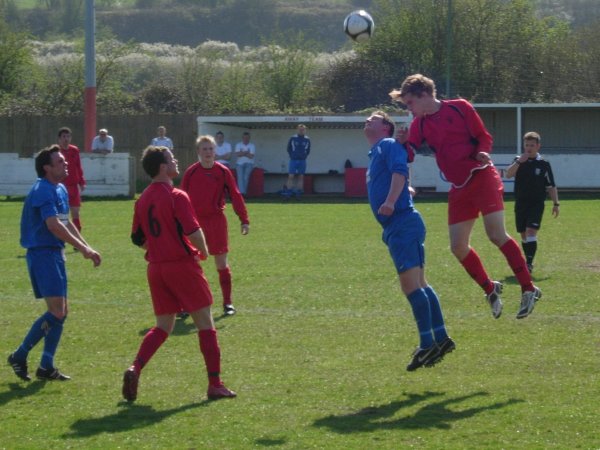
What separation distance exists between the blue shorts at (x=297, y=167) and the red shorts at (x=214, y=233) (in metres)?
19.5

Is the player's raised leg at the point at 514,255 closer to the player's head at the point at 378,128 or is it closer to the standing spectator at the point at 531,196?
the player's head at the point at 378,128

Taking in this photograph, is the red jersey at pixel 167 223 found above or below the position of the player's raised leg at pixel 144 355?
above

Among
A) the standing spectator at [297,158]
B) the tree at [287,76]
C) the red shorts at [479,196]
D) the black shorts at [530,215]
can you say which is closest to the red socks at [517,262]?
the red shorts at [479,196]

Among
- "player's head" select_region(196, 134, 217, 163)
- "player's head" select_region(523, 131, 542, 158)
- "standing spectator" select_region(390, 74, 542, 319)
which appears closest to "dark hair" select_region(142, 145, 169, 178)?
"standing spectator" select_region(390, 74, 542, 319)

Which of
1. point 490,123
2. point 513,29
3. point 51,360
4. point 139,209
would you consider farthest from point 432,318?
point 513,29

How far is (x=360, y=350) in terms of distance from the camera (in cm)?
852

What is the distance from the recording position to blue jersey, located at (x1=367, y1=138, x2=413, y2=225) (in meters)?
7.43

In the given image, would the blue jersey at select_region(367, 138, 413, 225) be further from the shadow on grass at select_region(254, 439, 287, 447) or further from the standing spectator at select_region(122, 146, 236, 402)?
the shadow on grass at select_region(254, 439, 287, 447)

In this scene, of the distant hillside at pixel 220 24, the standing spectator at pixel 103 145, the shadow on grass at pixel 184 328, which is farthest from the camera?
the distant hillside at pixel 220 24

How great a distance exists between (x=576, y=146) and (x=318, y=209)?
11354 mm

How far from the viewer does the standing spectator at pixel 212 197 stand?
1041 centimetres

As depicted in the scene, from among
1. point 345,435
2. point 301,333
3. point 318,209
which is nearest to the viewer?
point 345,435

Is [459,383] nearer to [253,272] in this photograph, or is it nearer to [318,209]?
[253,272]

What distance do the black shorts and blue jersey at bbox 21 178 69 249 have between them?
7.33 m
